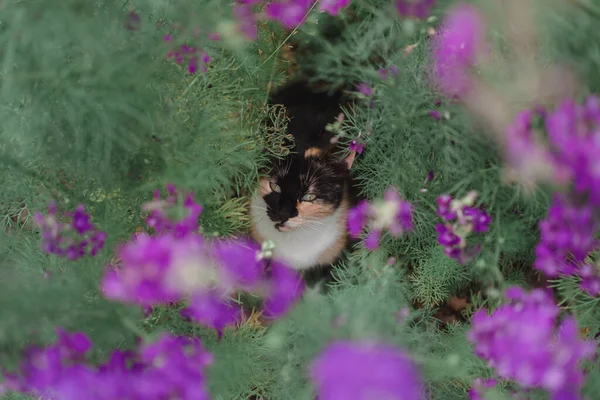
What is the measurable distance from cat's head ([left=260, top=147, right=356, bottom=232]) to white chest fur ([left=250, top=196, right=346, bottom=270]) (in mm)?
94

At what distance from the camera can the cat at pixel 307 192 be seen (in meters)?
1.86

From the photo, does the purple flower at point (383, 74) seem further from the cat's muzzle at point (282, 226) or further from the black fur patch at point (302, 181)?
the cat's muzzle at point (282, 226)

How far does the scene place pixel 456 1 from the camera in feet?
4.05

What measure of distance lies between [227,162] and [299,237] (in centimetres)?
50

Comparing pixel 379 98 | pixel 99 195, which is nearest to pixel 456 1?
pixel 379 98

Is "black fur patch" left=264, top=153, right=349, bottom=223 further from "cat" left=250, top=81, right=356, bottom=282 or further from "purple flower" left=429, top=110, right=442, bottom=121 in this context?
"purple flower" left=429, top=110, right=442, bottom=121

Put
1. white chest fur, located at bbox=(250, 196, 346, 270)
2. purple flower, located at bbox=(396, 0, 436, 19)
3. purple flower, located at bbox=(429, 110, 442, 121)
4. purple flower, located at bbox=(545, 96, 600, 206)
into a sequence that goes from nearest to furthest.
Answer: purple flower, located at bbox=(545, 96, 600, 206) → purple flower, located at bbox=(396, 0, 436, 19) → purple flower, located at bbox=(429, 110, 442, 121) → white chest fur, located at bbox=(250, 196, 346, 270)

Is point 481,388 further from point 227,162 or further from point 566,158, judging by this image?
point 227,162

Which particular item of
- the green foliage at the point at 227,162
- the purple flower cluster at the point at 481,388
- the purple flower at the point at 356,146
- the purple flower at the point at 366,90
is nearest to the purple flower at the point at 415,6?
the green foliage at the point at 227,162

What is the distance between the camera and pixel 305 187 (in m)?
1.84

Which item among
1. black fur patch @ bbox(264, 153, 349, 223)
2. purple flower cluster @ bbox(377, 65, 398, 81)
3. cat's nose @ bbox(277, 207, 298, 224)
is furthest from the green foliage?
cat's nose @ bbox(277, 207, 298, 224)

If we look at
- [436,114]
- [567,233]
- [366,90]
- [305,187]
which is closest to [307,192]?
[305,187]

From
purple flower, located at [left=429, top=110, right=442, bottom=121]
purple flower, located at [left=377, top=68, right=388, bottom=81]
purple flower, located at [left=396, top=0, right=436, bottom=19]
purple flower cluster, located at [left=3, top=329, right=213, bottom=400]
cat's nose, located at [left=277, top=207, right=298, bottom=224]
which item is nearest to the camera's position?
purple flower cluster, located at [left=3, top=329, right=213, bottom=400]

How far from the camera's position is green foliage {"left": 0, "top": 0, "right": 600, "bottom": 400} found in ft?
4.08
